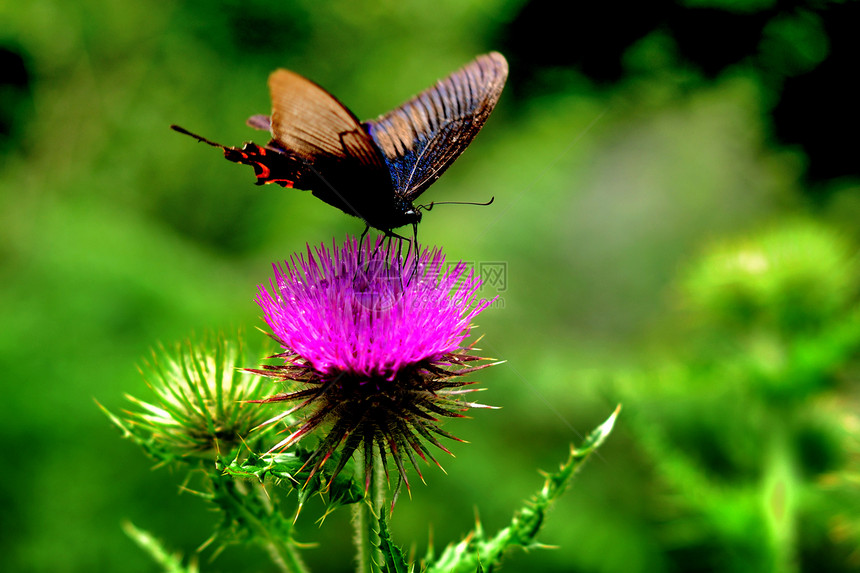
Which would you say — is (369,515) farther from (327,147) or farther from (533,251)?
(533,251)

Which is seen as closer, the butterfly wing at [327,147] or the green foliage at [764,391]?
the butterfly wing at [327,147]

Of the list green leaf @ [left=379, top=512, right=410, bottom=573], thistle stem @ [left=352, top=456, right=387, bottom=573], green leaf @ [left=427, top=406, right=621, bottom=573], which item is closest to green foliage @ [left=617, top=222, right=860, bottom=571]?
green leaf @ [left=427, top=406, right=621, bottom=573]

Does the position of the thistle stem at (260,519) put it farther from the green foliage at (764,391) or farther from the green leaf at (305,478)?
the green foliage at (764,391)

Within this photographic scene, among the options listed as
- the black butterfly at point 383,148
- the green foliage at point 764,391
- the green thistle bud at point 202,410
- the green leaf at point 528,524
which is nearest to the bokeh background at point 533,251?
the green foliage at point 764,391

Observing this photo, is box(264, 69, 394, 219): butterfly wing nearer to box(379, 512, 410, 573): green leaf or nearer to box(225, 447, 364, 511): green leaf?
box(225, 447, 364, 511): green leaf

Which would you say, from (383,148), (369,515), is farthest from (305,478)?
(383,148)

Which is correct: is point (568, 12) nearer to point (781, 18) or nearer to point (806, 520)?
point (781, 18)
